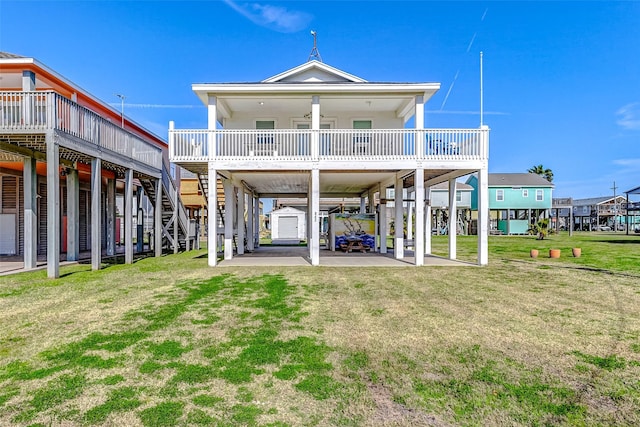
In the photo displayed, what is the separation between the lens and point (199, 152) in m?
12.5

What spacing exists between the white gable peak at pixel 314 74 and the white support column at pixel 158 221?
295 inches

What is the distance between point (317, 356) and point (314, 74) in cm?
1343

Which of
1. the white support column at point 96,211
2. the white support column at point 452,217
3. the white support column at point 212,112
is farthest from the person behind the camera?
the white support column at point 452,217

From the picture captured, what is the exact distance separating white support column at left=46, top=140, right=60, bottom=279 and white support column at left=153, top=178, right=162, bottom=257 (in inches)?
242

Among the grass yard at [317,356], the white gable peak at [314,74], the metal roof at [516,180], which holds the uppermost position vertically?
the white gable peak at [314,74]

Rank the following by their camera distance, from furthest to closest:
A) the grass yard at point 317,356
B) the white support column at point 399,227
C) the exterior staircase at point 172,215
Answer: the exterior staircase at point 172,215 → the white support column at point 399,227 → the grass yard at point 317,356

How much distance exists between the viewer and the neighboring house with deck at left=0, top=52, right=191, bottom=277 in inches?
369

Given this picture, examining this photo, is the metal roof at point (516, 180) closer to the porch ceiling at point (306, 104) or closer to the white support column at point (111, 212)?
the porch ceiling at point (306, 104)

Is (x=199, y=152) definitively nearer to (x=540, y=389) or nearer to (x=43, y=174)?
(x=43, y=174)

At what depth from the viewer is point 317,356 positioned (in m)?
4.13

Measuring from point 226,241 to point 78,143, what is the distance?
6.14 meters

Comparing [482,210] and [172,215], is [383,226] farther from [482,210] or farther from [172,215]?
[172,215]

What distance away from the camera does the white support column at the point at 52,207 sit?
907 centimetres

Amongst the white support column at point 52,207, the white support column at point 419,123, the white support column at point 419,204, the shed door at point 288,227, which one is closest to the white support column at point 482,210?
the white support column at point 419,204
